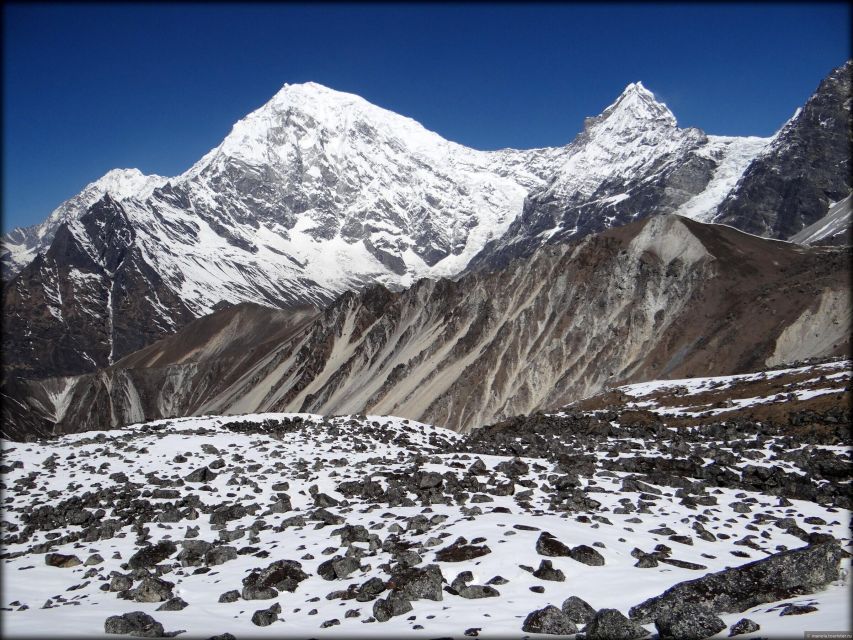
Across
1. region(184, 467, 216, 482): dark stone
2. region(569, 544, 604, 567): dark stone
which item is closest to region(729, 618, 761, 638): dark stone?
region(569, 544, 604, 567): dark stone

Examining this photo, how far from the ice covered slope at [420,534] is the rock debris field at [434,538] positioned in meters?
0.07

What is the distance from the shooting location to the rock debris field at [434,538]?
1170 cm

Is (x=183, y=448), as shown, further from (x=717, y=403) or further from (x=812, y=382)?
(x=812, y=382)

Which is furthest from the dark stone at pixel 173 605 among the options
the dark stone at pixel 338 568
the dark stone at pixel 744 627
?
the dark stone at pixel 744 627

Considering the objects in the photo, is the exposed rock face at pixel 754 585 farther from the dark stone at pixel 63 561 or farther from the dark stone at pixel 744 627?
the dark stone at pixel 63 561

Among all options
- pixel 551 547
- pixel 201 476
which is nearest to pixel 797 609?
pixel 551 547

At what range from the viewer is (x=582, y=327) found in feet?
277

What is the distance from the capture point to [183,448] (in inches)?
1308

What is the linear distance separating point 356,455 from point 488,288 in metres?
75.2

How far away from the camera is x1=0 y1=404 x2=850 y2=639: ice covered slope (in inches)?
484

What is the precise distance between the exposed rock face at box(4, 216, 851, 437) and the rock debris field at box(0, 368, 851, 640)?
35.6 metres

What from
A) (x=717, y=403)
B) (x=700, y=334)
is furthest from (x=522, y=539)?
(x=700, y=334)

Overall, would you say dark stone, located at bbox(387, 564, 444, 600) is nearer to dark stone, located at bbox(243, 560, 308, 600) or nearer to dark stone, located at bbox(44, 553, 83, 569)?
dark stone, located at bbox(243, 560, 308, 600)

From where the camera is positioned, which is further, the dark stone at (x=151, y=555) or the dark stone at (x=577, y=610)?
the dark stone at (x=151, y=555)
